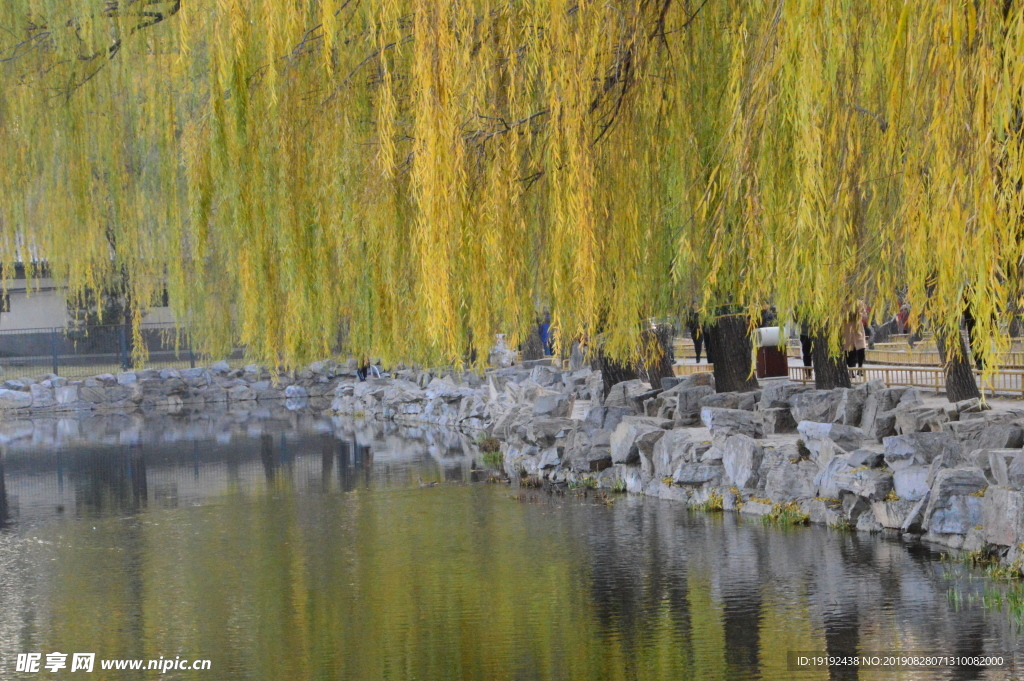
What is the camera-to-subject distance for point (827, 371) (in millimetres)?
14438

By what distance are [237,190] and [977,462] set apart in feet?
19.6

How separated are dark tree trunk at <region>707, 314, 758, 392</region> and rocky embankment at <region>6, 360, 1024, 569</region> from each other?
0.26 meters

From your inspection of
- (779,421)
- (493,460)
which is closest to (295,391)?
(493,460)

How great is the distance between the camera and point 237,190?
689cm

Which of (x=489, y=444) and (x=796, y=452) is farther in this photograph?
(x=489, y=444)

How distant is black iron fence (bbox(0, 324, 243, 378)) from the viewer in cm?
3425

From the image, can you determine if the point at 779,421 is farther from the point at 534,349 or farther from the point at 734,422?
the point at 534,349

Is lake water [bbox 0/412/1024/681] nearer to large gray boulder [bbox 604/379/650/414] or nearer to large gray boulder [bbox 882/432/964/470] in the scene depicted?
large gray boulder [bbox 882/432/964/470]

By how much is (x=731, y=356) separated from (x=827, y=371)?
3.78ft

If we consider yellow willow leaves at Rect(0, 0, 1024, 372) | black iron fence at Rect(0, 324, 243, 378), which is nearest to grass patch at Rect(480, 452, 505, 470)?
yellow willow leaves at Rect(0, 0, 1024, 372)

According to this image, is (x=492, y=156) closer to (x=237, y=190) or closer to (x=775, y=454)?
Result: (x=237, y=190)

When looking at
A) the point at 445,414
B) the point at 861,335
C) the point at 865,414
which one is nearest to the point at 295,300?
the point at 865,414

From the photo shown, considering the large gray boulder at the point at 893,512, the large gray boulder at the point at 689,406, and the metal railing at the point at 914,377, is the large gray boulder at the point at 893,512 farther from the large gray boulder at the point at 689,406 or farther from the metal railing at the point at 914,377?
the large gray boulder at the point at 689,406

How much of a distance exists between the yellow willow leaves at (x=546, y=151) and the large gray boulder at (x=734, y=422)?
Result: 16.0ft
